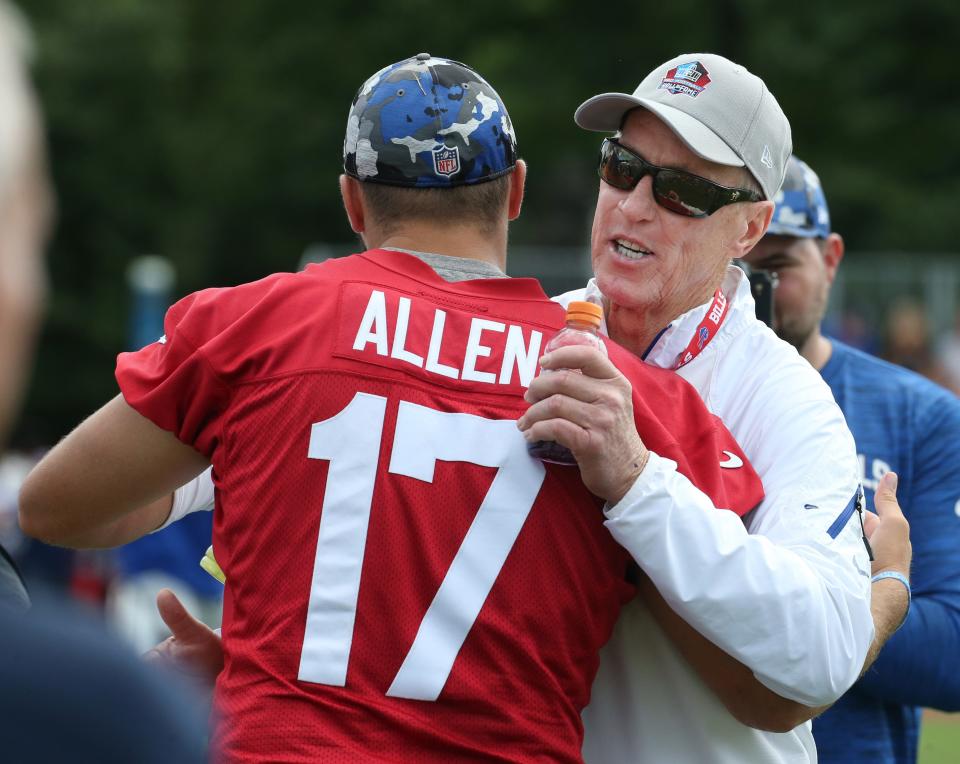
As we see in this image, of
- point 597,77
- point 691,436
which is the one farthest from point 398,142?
point 597,77

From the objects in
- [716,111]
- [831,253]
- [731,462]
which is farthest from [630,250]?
[831,253]

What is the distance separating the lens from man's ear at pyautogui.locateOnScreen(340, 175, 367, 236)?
2590 mm

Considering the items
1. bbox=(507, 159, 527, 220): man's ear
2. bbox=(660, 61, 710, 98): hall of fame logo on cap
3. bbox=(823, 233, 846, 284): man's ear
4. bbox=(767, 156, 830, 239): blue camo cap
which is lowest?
bbox=(823, 233, 846, 284): man's ear

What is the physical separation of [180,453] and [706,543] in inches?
37.3

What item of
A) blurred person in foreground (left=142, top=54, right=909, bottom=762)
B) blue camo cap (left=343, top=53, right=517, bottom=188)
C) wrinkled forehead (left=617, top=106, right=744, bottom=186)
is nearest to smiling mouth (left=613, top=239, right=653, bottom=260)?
blurred person in foreground (left=142, top=54, right=909, bottom=762)

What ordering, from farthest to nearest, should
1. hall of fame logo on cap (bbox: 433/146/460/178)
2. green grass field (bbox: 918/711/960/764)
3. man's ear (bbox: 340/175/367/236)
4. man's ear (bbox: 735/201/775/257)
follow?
1. green grass field (bbox: 918/711/960/764)
2. man's ear (bbox: 735/201/775/257)
3. man's ear (bbox: 340/175/367/236)
4. hall of fame logo on cap (bbox: 433/146/460/178)

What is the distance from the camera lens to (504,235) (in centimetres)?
258

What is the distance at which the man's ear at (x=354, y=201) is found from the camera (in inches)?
102

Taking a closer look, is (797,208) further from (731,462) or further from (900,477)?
(731,462)

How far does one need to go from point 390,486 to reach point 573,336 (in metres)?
0.40

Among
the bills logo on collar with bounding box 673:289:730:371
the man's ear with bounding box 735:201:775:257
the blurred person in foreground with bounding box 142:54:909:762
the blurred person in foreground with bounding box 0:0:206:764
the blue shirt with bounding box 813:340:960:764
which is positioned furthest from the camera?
the blue shirt with bounding box 813:340:960:764

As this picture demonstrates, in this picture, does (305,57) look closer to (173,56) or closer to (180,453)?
(173,56)

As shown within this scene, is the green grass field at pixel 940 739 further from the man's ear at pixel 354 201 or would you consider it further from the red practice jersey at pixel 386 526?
the man's ear at pixel 354 201

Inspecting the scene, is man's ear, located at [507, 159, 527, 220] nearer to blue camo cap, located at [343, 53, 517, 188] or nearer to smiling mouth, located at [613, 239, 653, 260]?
blue camo cap, located at [343, 53, 517, 188]
